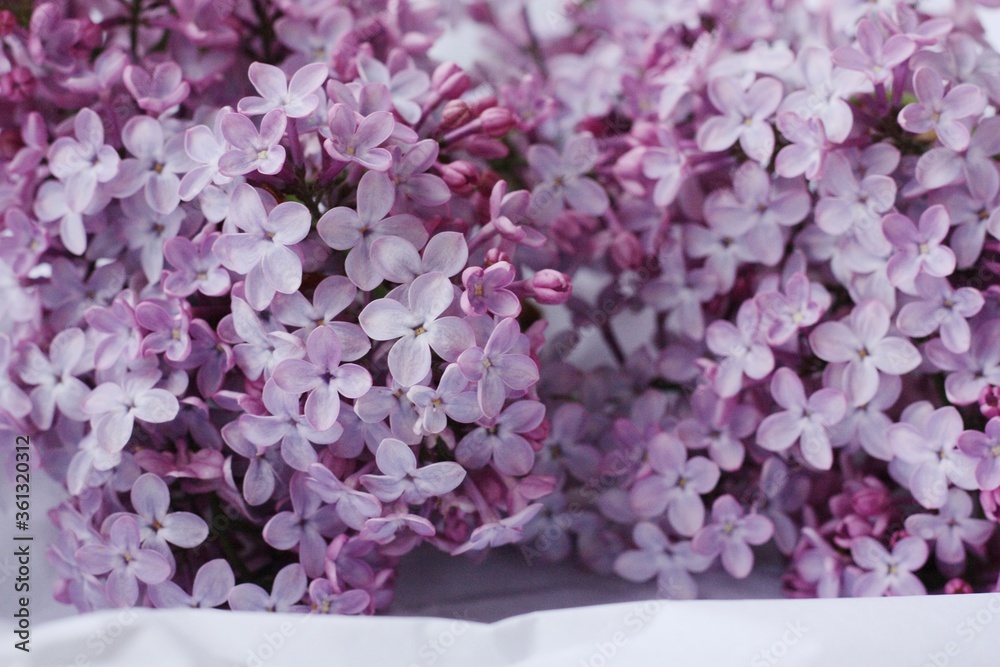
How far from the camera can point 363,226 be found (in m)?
0.45

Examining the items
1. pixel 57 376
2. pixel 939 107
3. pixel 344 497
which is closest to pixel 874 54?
pixel 939 107

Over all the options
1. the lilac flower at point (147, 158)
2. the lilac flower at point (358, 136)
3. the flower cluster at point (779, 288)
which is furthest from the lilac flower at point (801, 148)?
the lilac flower at point (147, 158)

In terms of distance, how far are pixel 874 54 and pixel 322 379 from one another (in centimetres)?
33

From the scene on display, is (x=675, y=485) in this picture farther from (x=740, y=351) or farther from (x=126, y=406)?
(x=126, y=406)

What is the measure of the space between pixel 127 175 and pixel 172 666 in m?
0.25

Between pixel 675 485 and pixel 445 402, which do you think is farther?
pixel 675 485

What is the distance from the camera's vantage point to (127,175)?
511 millimetres

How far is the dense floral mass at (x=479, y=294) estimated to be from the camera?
45 cm

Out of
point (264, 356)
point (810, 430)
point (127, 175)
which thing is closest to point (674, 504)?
point (810, 430)

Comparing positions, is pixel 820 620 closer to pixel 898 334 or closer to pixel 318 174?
pixel 898 334

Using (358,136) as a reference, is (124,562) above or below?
below

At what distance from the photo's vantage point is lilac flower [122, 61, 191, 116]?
0.51 metres

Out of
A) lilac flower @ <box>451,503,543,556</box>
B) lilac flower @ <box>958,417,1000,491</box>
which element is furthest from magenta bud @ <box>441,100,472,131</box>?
lilac flower @ <box>958,417,1000,491</box>

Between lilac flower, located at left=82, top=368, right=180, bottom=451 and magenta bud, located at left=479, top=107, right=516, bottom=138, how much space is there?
0.71 ft
